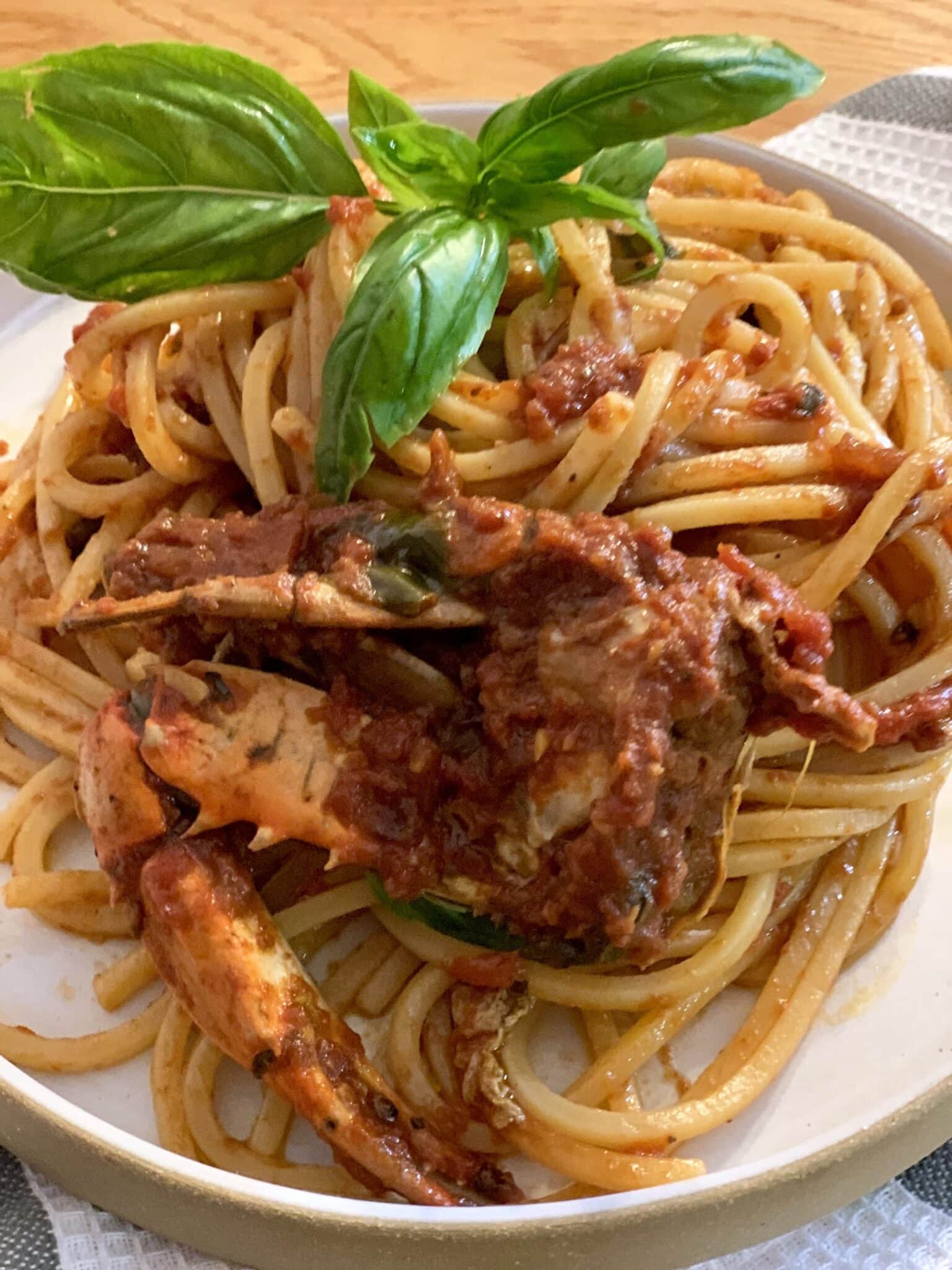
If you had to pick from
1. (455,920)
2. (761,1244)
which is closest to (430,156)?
(455,920)

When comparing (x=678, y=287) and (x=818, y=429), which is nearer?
(x=818, y=429)

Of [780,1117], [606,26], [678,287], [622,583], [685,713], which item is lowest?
[780,1117]

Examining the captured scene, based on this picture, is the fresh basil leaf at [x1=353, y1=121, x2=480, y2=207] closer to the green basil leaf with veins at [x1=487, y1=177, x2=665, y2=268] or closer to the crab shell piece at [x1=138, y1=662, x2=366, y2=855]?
the green basil leaf with veins at [x1=487, y1=177, x2=665, y2=268]

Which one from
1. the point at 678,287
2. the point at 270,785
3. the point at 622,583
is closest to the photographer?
the point at 622,583

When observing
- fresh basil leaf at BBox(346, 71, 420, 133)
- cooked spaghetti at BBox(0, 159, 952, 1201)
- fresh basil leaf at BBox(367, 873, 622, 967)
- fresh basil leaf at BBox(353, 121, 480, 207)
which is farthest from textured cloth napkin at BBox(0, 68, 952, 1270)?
fresh basil leaf at BBox(346, 71, 420, 133)

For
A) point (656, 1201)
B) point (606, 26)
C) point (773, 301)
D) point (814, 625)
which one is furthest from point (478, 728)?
point (606, 26)

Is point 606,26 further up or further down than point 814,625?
further up

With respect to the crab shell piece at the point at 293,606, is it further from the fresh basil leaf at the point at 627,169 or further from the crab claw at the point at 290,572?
the fresh basil leaf at the point at 627,169

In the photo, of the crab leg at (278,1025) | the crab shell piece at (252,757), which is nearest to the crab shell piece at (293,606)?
the crab shell piece at (252,757)

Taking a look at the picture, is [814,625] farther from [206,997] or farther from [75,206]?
[75,206]
